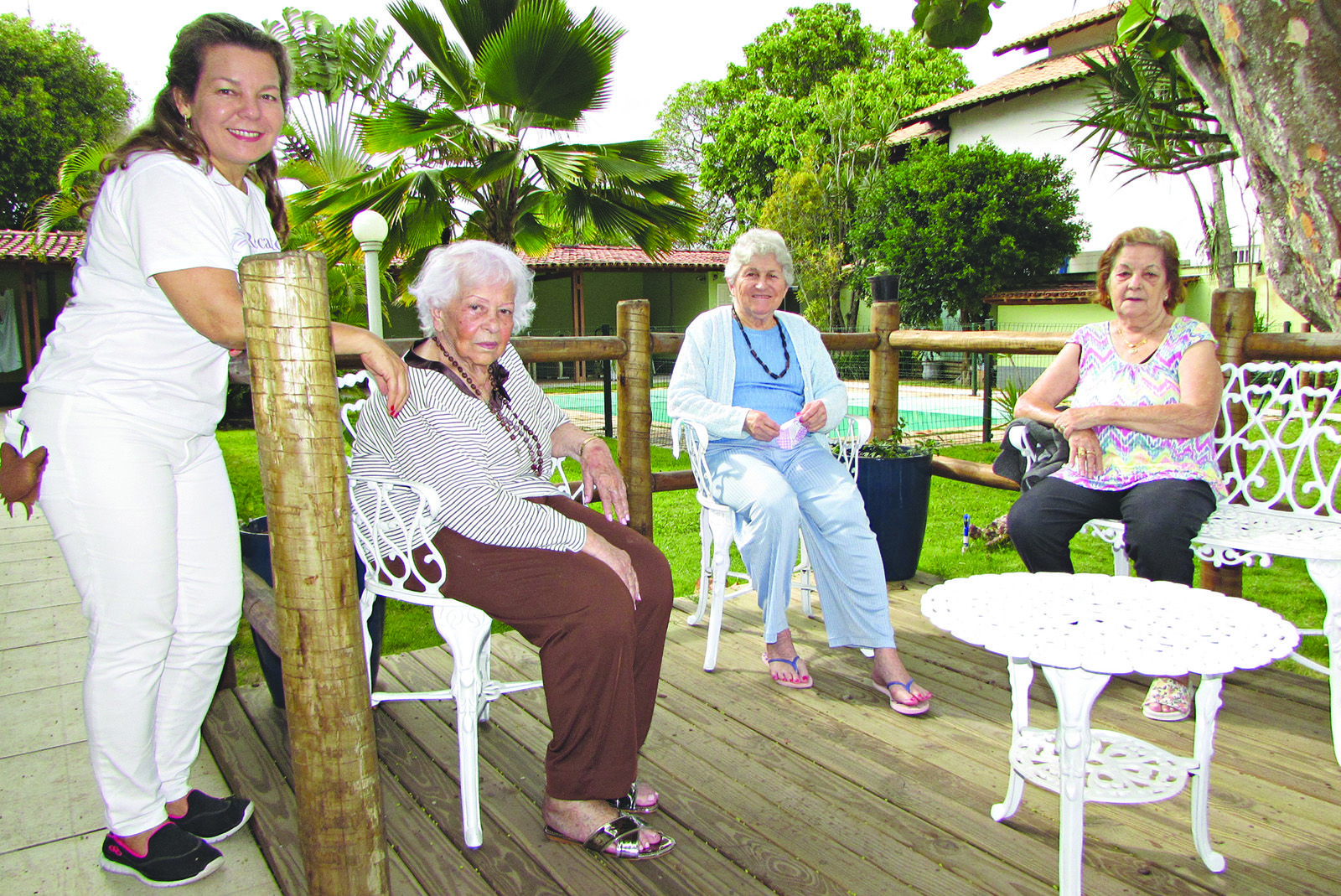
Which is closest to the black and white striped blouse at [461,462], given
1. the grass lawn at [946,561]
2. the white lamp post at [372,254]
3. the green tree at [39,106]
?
the grass lawn at [946,561]

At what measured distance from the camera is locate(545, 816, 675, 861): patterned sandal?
180 cm

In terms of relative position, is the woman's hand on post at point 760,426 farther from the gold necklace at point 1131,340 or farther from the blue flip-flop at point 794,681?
the gold necklace at point 1131,340

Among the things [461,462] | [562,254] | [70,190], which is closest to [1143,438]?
[461,462]

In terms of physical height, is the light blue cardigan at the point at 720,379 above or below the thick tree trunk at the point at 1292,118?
below

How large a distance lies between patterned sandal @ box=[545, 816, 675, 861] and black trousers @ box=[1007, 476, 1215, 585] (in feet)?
4.78

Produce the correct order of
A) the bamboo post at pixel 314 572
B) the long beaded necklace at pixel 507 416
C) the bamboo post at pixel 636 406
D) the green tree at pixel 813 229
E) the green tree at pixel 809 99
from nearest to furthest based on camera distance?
the bamboo post at pixel 314 572, the long beaded necklace at pixel 507 416, the bamboo post at pixel 636 406, the green tree at pixel 813 229, the green tree at pixel 809 99

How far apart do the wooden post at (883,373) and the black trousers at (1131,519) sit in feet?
4.44

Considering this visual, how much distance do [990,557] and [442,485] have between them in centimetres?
334

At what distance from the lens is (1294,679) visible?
Answer: 2.68 metres

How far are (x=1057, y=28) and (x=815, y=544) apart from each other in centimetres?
1787

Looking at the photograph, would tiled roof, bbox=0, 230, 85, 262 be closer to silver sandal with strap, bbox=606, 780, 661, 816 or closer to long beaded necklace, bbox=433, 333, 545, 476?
long beaded necklace, bbox=433, 333, 545, 476

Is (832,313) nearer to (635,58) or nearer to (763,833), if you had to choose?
(635,58)

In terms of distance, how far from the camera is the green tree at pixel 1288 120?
254 centimetres

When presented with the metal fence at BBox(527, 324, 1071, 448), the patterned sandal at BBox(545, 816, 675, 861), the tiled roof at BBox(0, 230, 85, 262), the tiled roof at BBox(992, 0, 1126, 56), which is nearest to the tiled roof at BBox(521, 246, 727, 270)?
the metal fence at BBox(527, 324, 1071, 448)
